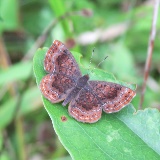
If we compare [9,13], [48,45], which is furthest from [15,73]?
[9,13]

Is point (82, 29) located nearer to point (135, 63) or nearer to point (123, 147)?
point (135, 63)

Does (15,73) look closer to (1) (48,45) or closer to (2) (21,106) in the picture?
(2) (21,106)

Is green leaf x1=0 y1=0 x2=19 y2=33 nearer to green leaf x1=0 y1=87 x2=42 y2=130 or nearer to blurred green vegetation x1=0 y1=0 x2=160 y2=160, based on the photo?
blurred green vegetation x1=0 y1=0 x2=160 y2=160

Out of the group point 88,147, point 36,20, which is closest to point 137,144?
point 88,147

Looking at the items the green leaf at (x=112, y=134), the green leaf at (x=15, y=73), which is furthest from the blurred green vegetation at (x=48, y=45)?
the green leaf at (x=112, y=134)

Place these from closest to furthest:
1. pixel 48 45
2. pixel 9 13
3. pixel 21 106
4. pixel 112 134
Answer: pixel 112 134 → pixel 21 106 → pixel 48 45 → pixel 9 13
